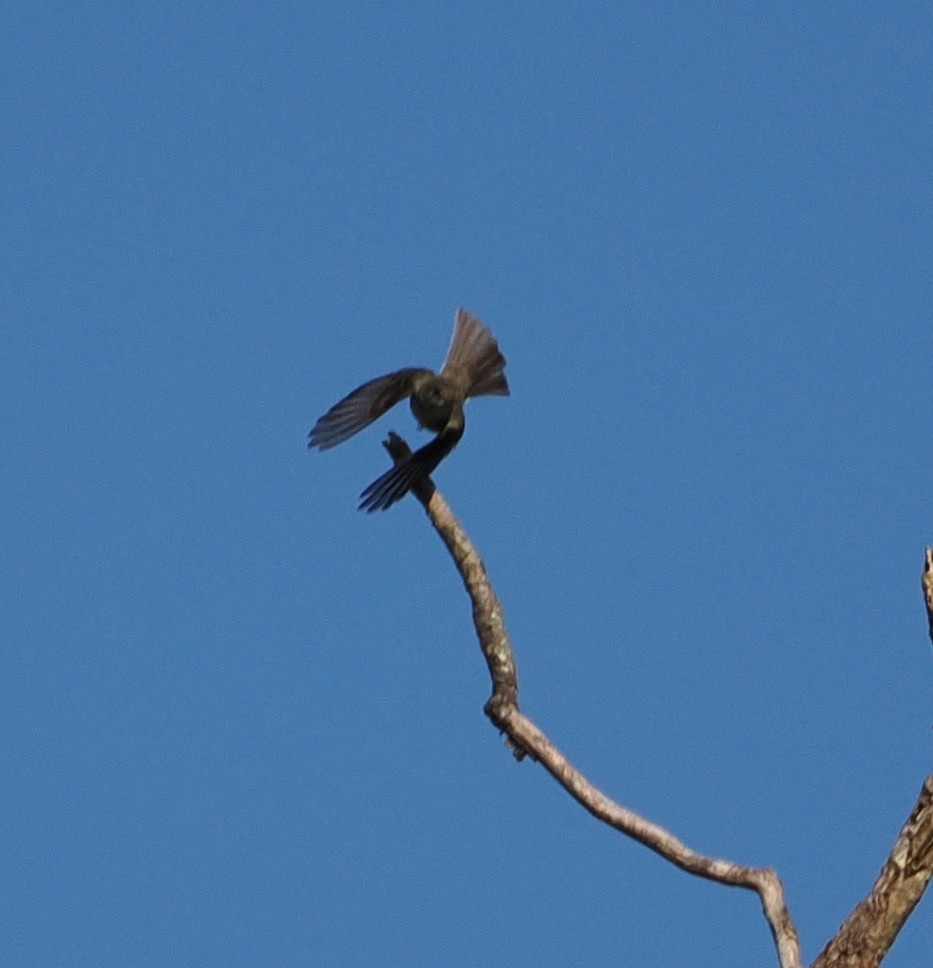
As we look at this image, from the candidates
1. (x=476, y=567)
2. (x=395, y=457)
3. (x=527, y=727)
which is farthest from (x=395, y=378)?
(x=527, y=727)

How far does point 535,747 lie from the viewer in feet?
22.1

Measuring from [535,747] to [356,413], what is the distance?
152 cm

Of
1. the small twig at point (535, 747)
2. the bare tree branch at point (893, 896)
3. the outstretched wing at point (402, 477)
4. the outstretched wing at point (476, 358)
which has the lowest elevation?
the bare tree branch at point (893, 896)

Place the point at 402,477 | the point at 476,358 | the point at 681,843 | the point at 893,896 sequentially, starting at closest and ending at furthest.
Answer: the point at 893,896 → the point at 681,843 → the point at 402,477 → the point at 476,358

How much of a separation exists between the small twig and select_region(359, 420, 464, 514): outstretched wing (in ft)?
0.19

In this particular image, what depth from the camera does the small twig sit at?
20.5 ft

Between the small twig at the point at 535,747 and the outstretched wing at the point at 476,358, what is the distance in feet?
2.07

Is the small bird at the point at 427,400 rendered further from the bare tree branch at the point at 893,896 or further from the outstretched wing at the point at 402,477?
the bare tree branch at the point at 893,896

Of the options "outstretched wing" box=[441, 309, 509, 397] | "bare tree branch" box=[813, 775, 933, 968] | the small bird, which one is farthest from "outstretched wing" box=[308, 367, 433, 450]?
"bare tree branch" box=[813, 775, 933, 968]

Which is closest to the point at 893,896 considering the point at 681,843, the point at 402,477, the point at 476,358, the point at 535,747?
the point at 681,843

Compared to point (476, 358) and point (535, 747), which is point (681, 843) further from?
point (476, 358)

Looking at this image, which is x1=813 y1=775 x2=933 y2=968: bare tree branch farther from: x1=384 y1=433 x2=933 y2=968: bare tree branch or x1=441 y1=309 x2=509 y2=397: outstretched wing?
x1=441 y1=309 x2=509 y2=397: outstretched wing

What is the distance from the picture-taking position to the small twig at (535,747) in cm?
624

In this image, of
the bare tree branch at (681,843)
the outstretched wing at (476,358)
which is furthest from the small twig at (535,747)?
the outstretched wing at (476,358)
